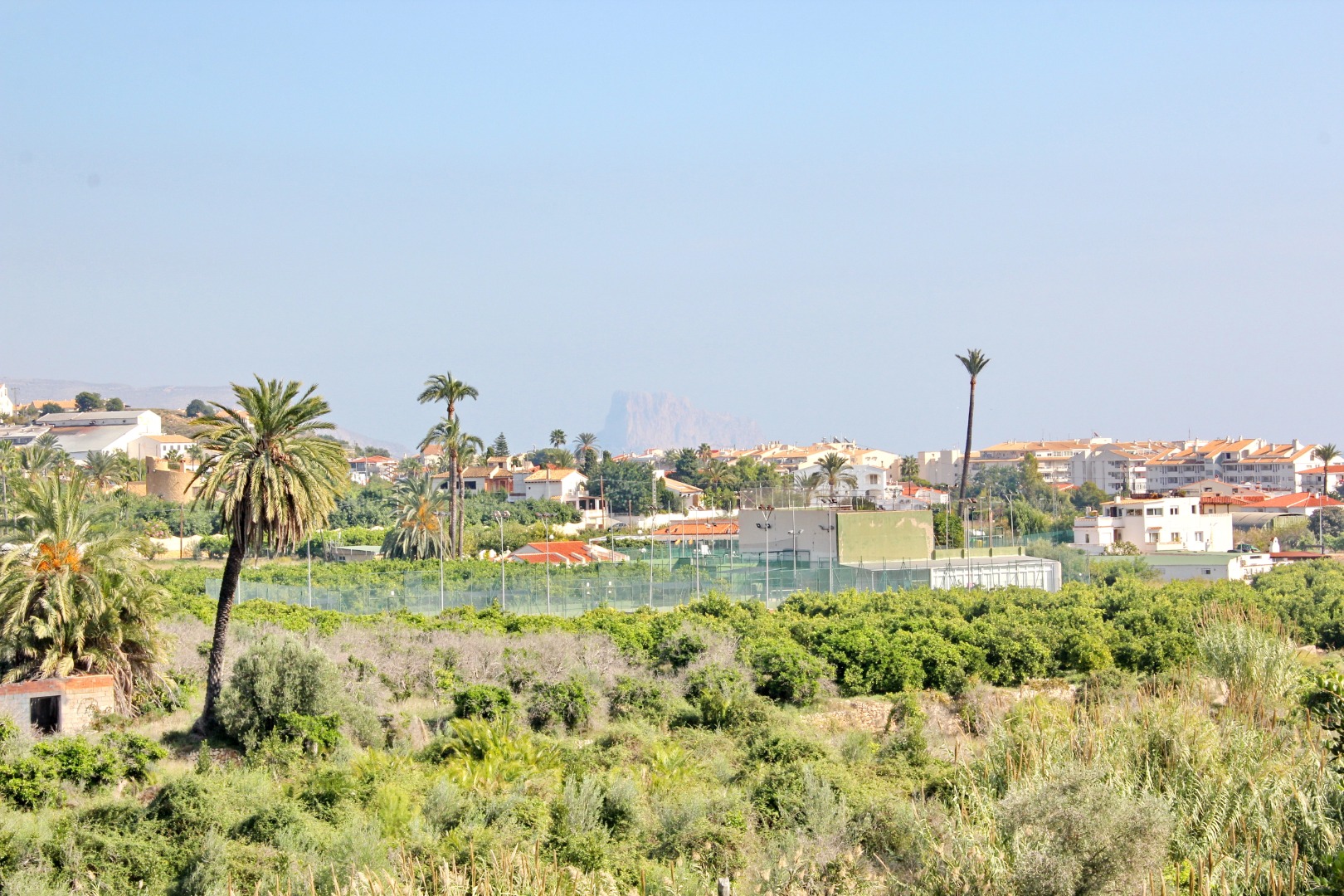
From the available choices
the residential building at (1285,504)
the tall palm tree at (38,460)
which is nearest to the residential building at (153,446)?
the tall palm tree at (38,460)

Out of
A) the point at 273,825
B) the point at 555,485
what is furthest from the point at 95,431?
the point at 273,825

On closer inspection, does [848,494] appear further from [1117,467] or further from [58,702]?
[58,702]

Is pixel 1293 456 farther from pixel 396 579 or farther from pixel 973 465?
pixel 396 579

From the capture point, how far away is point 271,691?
21031mm

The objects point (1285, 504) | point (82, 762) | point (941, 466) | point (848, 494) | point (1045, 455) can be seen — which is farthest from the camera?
point (1045, 455)

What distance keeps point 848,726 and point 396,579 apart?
24.2 metres

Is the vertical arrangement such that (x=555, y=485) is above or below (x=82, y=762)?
above

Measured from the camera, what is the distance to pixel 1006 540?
211 ft

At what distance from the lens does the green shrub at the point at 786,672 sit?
27047mm

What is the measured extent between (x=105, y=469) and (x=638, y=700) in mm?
86239

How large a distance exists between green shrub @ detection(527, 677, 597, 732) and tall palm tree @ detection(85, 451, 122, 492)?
74.6m

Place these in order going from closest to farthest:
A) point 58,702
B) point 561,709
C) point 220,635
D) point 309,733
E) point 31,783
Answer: point 31,783 → point 309,733 → point 58,702 → point 220,635 → point 561,709

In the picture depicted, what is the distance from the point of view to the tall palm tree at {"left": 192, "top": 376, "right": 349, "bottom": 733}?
21094 millimetres

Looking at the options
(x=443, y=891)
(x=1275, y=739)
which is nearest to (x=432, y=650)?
(x=443, y=891)
